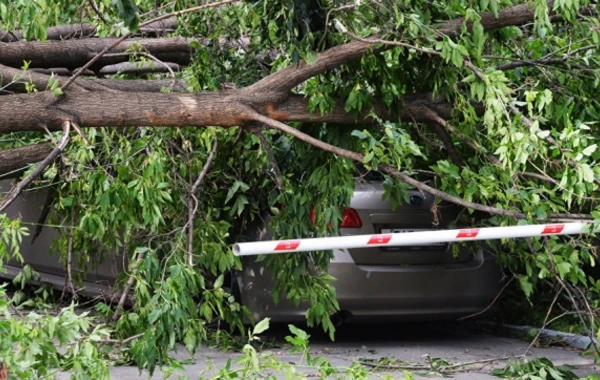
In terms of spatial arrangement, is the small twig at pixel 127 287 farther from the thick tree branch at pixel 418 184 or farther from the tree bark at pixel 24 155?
the thick tree branch at pixel 418 184

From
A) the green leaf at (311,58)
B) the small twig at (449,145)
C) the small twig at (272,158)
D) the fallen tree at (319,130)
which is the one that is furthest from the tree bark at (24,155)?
the small twig at (449,145)

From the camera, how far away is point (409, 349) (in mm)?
8117

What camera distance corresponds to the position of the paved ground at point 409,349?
7289 millimetres

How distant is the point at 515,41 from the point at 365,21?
1298 millimetres

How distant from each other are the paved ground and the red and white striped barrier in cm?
149

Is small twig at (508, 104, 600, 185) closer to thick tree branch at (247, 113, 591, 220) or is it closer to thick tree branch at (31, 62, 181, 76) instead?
thick tree branch at (247, 113, 591, 220)

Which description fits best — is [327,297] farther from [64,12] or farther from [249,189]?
[64,12]

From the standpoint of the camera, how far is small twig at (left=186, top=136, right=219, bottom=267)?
615 cm

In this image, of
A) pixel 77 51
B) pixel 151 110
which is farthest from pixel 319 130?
pixel 77 51

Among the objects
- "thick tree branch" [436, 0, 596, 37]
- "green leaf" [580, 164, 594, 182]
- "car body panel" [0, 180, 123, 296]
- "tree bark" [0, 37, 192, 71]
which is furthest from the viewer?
"car body panel" [0, 180, 123, 296]

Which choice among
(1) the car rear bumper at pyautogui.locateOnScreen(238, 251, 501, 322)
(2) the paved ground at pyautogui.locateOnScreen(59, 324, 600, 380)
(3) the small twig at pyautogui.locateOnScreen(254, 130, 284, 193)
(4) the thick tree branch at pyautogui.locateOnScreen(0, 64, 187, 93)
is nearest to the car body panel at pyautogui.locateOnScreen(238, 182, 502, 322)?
(1) the car rear bumper at pyautogui.locateOnScreen(238, 251, 501, 322)

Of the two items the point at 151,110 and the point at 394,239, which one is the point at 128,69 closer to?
the point at 151,110

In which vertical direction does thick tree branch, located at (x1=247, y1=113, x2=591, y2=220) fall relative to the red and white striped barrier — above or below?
above

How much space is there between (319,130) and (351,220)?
1190mm
